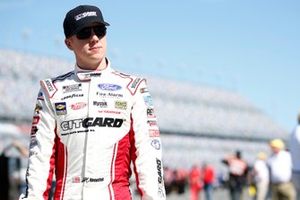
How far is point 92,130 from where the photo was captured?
4.09 metres

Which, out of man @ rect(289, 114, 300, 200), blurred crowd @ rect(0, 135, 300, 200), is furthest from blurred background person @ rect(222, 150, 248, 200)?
man @ rect(289, 114, 300, 200)

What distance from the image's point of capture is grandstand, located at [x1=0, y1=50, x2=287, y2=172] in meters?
54.3

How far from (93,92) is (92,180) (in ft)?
1.42

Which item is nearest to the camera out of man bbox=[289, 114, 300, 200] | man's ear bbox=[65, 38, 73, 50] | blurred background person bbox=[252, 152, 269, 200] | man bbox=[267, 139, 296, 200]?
man's ear bbox=[65, 38, 73, 50]

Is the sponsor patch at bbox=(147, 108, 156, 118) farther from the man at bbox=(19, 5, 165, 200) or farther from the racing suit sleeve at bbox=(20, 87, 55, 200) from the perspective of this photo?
the racing suit sleeve at bbox=(20, 87, 55, 200)

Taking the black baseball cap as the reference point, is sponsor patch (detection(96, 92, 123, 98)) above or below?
below

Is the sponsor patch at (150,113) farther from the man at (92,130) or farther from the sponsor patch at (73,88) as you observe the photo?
the sponsor patch at (73,88)

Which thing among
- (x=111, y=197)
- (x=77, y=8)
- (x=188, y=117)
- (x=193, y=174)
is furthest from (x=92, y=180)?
(x=188, y=117)

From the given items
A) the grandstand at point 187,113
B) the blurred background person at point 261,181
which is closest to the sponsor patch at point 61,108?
the blurred background person at point 261,181

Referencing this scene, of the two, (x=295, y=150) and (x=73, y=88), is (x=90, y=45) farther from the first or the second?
(x=295, y=150)

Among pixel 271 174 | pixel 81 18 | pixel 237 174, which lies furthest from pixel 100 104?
pixel 237 174

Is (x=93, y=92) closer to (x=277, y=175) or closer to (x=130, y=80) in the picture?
(x=130, y=80)

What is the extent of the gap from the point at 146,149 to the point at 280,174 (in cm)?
1118

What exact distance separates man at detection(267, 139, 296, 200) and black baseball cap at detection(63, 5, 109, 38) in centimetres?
1105
